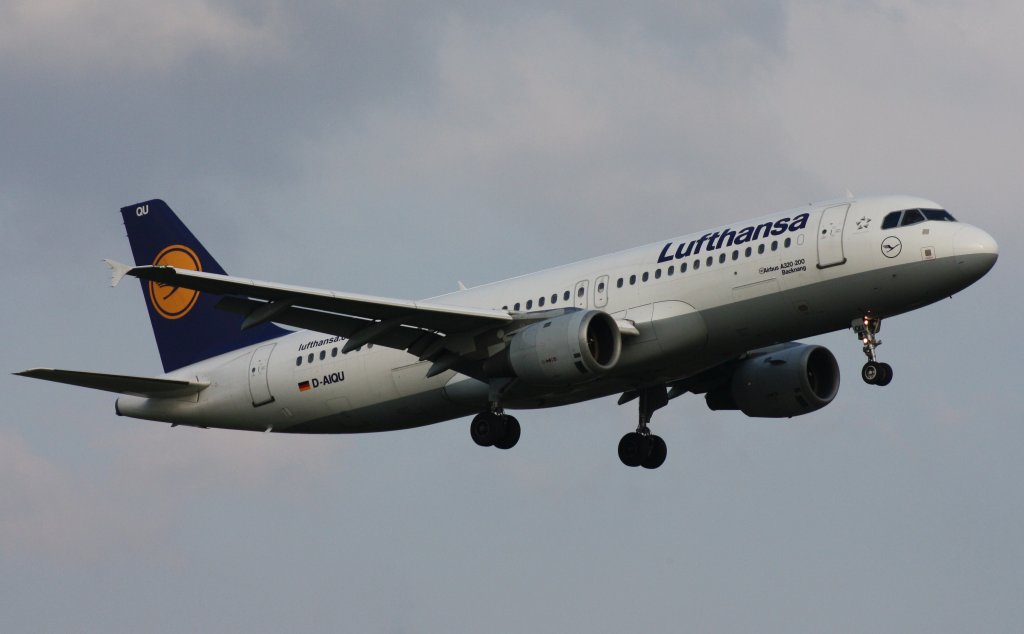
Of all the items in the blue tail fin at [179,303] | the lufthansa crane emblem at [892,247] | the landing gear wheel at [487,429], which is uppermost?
the blue tail fin at [179,303]

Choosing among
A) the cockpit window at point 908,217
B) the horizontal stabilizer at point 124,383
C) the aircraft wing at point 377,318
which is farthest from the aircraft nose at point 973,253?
the horizontal stabilizer at point 124,383

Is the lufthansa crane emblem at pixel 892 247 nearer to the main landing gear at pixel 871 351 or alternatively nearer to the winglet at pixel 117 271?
the main landing gear at pixel 871 351

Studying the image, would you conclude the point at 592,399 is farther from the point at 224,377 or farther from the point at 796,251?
the point at 224,377

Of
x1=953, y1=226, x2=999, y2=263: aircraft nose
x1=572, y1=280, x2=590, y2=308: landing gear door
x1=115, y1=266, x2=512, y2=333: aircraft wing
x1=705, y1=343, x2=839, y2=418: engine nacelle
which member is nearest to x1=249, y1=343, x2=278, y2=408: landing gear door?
x1=115, y1=266, x2=512, y2=333: aircraft wing

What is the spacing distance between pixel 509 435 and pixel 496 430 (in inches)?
15.3

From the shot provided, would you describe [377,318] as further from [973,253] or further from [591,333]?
[973,253]

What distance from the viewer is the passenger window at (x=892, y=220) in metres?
37.3

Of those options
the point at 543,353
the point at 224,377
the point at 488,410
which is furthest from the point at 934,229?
the point at 224,377

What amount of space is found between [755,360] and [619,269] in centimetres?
637

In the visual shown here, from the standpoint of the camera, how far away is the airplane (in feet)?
122

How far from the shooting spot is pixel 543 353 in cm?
3834

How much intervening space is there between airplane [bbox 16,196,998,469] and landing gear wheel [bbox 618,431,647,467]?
5cm

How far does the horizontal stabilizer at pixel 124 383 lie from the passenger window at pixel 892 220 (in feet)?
61.8

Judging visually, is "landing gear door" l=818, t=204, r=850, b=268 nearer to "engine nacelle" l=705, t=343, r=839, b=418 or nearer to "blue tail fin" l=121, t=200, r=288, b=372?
"engine nacelle" l=705, t=343, r=839, b=418
